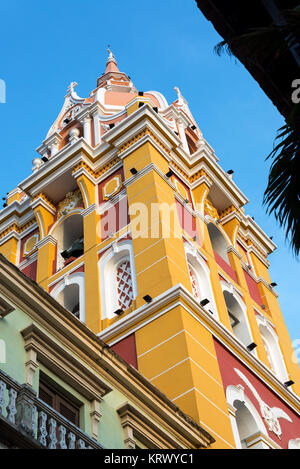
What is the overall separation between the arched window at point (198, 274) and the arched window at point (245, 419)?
342 centimetres

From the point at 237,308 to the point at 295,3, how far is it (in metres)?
16.6

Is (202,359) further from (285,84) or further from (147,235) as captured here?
(285,84)

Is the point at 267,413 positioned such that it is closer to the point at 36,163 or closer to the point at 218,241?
the point at 218,241

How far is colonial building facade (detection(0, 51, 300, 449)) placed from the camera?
19828 mm

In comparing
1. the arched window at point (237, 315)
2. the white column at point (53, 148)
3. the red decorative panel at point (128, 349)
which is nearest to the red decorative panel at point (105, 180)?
the white column at point (53, 148)

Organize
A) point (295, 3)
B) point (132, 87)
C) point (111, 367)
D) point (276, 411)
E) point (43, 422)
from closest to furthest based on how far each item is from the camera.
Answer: point (295, 3), point (43, 422), point (111, 367), point (276, 411), point (132, 87)

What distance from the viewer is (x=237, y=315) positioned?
2552 centimetres

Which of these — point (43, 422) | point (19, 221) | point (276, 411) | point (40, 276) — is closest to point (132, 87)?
point (19, 221)

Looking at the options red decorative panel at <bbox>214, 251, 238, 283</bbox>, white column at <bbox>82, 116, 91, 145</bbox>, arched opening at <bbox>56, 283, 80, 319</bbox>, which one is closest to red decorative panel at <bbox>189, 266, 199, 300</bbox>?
red decorative panel at <bbox>214, 251, 238, 283</bbox>

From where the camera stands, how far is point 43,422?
39.2ft

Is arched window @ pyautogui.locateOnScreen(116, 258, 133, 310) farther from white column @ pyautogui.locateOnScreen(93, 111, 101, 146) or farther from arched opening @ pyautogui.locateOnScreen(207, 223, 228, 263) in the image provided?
white column @ pyautogui.locateOnScreen(93, 111, 101, 146)

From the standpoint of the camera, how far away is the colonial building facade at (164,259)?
19.8 m

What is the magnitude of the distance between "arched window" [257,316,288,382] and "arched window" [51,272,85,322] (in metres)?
5.67

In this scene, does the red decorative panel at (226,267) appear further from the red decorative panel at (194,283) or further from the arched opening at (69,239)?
the arched opening at (69,239)
